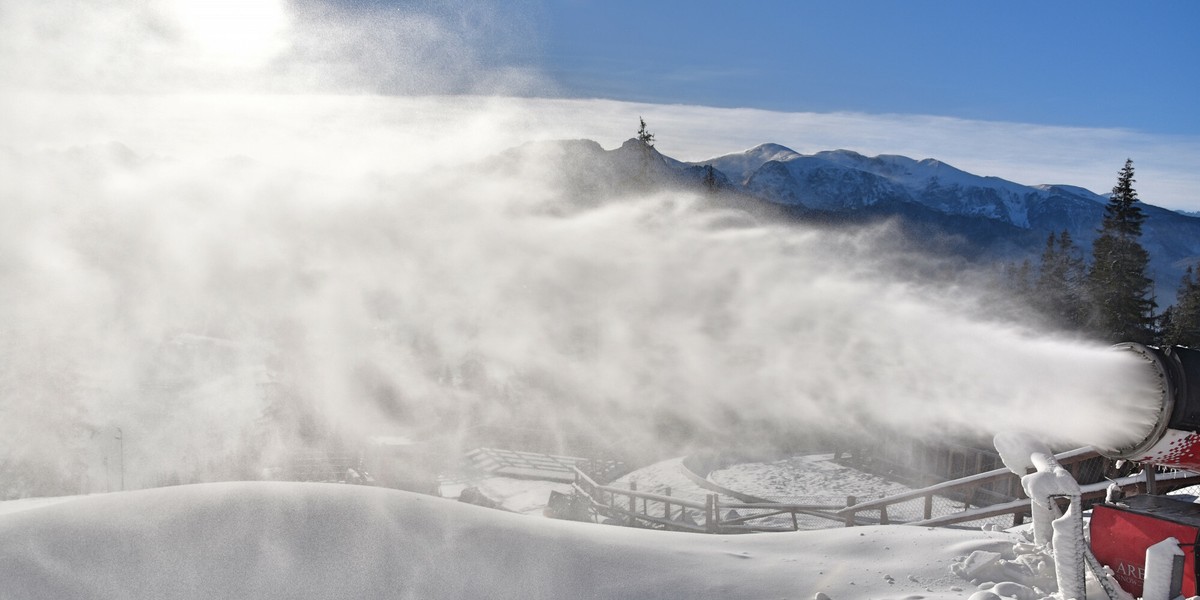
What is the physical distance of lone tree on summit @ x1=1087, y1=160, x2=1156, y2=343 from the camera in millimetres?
30078

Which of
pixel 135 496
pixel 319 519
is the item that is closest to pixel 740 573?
pixel 319 519

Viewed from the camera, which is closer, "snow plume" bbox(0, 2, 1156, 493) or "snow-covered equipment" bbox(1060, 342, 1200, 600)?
"snow-covered equipment" bbox(1060, 342, 1200, 600)

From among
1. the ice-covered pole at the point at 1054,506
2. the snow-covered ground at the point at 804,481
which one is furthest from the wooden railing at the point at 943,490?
the snow-covered ground at the point at 804,481

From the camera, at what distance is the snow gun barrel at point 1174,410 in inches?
210

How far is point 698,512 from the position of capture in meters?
18.1

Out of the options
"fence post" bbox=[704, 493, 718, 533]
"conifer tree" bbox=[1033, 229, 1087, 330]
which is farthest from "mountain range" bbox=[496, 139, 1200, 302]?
"fence post" bbox=[704, 493, 718, 533]

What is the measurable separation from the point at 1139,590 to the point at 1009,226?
179m

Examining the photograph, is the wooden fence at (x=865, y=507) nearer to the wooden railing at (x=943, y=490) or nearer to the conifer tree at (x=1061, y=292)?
the wooden railing at (x=943, y=490)

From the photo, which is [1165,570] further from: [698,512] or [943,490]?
[698,512]

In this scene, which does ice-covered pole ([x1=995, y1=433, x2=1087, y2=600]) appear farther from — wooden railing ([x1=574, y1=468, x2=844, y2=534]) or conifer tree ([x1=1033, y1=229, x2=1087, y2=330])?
conifer tree ([x1=1033, y1=229, x2=1087, y2=330])

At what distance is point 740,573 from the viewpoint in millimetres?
6660

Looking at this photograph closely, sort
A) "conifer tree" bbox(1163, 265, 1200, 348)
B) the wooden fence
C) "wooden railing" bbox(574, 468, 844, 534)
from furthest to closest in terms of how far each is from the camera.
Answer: "conifer tree" bbox(1163, 265, 1200, 348) < "wooden railing" bbox(574, 468, 844, 534) < the wooden fence

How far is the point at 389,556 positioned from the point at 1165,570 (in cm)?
585

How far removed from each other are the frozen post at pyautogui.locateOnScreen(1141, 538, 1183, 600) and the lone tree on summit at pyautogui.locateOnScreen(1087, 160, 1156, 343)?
93.3 feet
